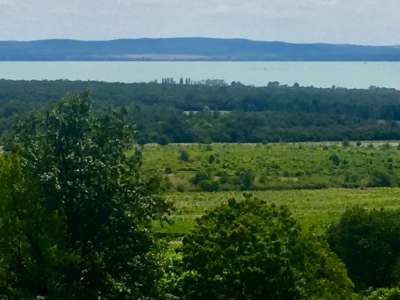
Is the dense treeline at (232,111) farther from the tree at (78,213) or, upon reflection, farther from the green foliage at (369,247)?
the tree at (78,213)

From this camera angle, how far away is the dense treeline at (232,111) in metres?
93.5

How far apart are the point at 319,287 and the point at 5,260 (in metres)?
6.32

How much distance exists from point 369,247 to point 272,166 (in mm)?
43832

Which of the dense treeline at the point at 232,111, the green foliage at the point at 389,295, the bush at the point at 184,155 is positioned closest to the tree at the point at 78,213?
the green foliage at the point at 389,295

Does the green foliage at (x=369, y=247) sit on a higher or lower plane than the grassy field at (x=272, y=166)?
higher

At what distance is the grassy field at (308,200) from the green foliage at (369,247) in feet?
50.7

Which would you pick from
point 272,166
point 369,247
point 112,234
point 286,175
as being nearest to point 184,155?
point 272,166

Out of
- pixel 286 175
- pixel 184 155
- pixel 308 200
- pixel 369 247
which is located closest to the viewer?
pixel 369 247

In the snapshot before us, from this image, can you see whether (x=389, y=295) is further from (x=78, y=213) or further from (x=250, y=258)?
(x=78, y=213)

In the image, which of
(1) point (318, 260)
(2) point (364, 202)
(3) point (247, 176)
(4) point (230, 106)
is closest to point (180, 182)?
(3) point (247, 176)

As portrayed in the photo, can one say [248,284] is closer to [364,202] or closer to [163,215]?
[163,215]

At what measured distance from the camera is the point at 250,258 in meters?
16.5

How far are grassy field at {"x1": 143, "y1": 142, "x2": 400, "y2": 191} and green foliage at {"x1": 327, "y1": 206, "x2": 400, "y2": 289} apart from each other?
103 feet

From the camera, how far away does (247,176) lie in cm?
6288
